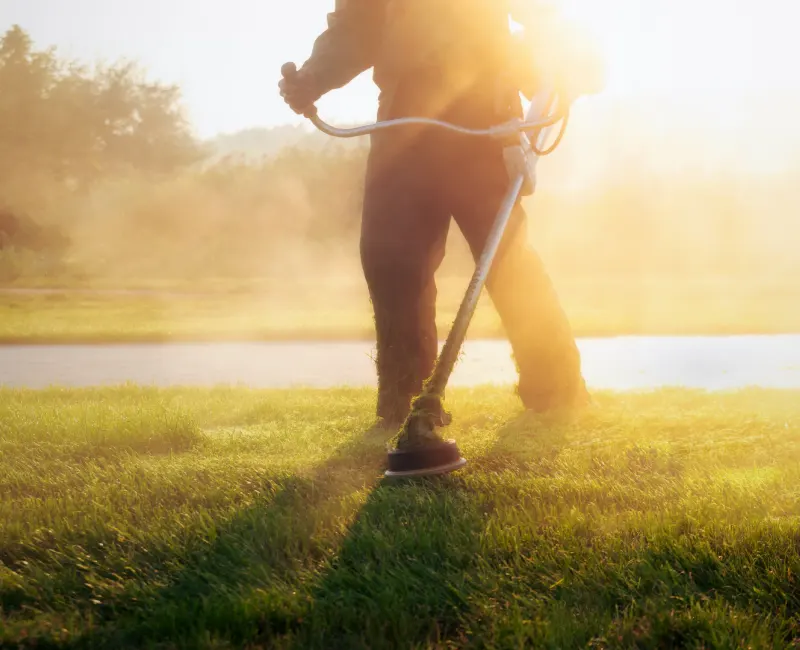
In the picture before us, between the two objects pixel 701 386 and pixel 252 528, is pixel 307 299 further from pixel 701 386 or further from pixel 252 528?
pixel 252 528

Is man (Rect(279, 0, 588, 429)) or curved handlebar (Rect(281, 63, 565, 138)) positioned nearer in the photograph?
curved handlebar (Rect(281, 63, 565, 138))

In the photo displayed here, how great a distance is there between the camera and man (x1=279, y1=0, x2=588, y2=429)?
403cm

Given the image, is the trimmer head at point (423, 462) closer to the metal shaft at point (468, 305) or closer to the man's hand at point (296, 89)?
the metal shaft at point (468, 305)

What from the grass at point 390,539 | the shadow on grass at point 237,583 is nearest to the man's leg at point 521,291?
the grass at point 390,539

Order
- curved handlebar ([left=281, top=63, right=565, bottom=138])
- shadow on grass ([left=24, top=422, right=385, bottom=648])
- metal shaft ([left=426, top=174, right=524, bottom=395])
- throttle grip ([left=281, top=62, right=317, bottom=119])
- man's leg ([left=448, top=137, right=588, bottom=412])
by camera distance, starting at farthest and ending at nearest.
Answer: man's leg ([left=448, top=137, right=588, bottom=412]) → throttle grip ([left=281, top=62, right=317, bottom=119]) → curved handlebar ([left=281, top=63, right=565, bottom=138]) → metal shaft ([left=426, top=174, right=524, bottom=395]) → shadow on grass ([left=24, top=422, right=385, bottom=648])

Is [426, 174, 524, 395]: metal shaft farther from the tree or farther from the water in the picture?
the tree

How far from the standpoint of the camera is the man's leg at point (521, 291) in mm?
4109

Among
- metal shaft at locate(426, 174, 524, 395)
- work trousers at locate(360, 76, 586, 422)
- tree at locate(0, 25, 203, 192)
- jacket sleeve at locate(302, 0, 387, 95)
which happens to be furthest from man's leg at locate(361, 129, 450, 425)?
tree at locate(0, 25, 203, 192)

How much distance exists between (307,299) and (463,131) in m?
10.3

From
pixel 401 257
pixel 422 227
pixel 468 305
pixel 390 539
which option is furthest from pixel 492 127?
pixel 390 539

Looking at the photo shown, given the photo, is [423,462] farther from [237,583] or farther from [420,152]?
[420,152]

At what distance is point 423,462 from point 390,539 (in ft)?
2.04

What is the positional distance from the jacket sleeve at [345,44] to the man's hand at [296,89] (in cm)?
6

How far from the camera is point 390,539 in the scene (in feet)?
8.40
